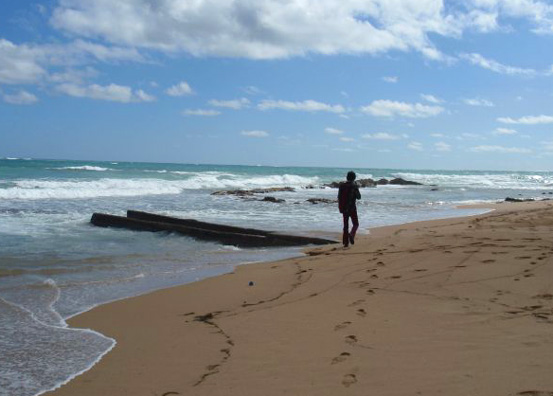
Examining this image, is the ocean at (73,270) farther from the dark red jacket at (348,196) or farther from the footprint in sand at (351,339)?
the footprint in sand at (351,339)

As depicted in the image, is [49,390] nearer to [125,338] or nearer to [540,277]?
[125,338]

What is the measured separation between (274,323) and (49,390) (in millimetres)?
1963

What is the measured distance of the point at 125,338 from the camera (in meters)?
4.48

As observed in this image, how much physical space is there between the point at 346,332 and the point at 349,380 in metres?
1.02

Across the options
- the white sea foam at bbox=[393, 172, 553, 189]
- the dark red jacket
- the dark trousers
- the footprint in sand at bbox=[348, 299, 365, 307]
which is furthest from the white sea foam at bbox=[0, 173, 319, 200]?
the white sea foam at bbox=[393, 172, 553, 189]

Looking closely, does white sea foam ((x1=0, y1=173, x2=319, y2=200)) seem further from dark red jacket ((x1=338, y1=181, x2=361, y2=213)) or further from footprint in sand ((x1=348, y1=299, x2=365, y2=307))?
footprint in sand ((x1=348, y1=299, x2=365, y2=307))

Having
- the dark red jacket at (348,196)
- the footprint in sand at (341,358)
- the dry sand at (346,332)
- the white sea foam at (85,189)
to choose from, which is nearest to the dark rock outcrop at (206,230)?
the dark red jacket at (348,196)

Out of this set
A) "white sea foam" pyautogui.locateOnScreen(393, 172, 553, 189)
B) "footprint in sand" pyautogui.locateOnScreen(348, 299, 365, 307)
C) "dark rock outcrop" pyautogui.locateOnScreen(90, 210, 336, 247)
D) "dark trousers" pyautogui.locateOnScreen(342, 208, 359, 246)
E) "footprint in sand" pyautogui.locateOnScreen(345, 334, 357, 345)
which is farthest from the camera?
"white sea foam" pyautogui.locateOnScreen(393, 172, 553, 189)

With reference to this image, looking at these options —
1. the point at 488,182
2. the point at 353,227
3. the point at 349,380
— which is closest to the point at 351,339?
the point at 349,380

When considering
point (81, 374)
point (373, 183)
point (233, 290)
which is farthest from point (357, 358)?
point (373, 183)

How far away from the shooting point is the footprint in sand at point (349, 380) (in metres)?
3.14

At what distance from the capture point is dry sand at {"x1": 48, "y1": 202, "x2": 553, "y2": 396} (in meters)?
3.20

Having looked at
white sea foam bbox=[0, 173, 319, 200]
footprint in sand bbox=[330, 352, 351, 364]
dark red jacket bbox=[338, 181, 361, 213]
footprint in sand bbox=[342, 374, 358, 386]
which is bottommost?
white sea foam bbox=[0, 173, 319, 200]

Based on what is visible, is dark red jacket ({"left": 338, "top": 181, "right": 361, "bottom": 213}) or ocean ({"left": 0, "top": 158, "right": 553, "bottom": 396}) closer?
ocean ({"left": 0, "top": 158, "right": 553, "bottom": 396})
